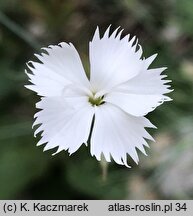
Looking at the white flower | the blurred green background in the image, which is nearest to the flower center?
the white flower

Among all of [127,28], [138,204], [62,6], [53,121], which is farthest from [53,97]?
[127,28]

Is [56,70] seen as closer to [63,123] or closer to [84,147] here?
[63,123]

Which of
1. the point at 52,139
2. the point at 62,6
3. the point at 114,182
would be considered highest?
the point at 62,6

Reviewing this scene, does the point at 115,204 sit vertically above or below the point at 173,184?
below

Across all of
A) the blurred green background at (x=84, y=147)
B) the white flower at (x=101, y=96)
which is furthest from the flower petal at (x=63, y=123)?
the blurred green background at (x=84, y=147)

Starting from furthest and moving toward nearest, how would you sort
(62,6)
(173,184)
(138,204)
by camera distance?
(173,184) < (62,6) < (138,204)

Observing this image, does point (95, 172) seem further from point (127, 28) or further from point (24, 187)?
point (127, 28)
